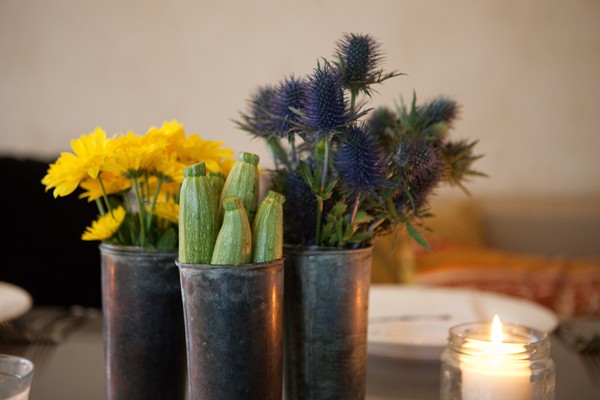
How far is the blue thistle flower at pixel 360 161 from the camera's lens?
2.06 feet

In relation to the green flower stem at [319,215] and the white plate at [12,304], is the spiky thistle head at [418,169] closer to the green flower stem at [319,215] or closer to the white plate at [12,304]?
the green flower stem at [319,215]

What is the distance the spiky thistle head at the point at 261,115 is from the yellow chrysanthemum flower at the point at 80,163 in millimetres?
138

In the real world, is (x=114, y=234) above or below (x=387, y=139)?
below

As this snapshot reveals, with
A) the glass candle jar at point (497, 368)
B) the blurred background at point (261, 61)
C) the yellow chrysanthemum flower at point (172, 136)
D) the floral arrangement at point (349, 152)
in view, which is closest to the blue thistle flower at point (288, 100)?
the floral arrangement at point (349, 152)

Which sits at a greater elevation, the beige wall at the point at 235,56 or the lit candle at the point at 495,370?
the beige wall at the point at 235,56

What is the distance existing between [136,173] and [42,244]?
3.76ft

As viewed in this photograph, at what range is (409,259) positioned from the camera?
252cm

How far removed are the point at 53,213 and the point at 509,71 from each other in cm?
206

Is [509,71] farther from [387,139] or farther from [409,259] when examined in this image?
[387,139]

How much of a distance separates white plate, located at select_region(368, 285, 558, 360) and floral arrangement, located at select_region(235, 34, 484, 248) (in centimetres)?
32

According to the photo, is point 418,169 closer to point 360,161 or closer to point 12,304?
point 360,161

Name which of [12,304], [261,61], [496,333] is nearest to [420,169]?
[496,333]

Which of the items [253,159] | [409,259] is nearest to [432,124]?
[253,159]

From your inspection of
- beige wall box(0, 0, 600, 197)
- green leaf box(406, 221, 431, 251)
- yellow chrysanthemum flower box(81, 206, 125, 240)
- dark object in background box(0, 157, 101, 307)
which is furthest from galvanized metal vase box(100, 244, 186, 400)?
beige wall box(0, 0, 600, 197)
